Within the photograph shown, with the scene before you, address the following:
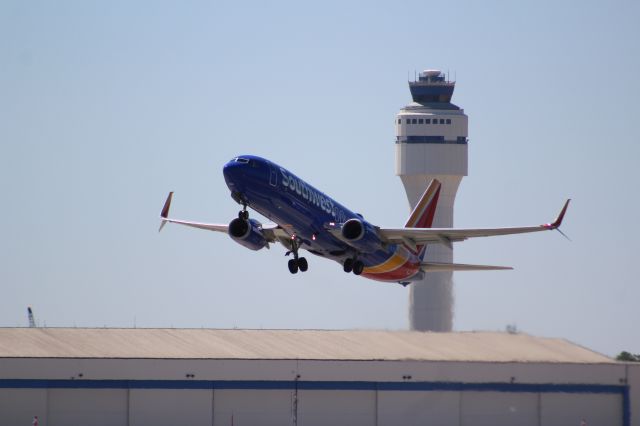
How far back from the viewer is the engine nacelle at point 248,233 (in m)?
84.8

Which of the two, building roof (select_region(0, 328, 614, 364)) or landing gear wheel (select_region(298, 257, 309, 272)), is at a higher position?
landing gear wheel (select_region(298, 257, 309, 272))

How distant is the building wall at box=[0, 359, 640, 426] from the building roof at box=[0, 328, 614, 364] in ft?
4.42

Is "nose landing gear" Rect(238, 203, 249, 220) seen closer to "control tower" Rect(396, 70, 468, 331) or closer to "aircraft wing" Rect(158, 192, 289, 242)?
"aircraft wing" Rect(158, 192, 289, 242)

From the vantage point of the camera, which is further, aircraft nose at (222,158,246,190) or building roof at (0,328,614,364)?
building roof at (0,328,614,364)

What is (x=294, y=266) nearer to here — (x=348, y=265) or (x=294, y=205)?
(x=348, y=265)

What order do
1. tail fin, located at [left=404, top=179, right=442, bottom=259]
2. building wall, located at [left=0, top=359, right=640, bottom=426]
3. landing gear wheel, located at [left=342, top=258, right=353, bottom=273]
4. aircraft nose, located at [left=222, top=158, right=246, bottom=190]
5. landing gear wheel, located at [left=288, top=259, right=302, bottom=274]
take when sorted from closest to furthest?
aircraft nose, located at [left=222, top=158, right=246, bottom=190], landing gear wheel, located at [left=342, top=258, right=353, bottom=273], landing gear wheel, located at [left=288, top=259, right=302, bottom=274], building wall, located at [left=0, top=359, right=640, bottom=426], tail fin, located at [left=404, top=179, right=442, bottom=259]

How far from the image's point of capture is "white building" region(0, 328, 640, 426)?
3848 inches

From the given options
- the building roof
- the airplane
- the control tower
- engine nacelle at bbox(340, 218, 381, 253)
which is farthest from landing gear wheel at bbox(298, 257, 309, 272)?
the control tower

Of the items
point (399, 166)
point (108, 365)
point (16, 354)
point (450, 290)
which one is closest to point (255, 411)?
point (108, 365)

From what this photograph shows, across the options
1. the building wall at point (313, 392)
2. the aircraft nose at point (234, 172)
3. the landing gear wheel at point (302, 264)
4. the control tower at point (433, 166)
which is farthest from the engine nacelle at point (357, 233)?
the control tower at point (433, 166)

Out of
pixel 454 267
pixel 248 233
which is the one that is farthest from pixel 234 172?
pixel 454 267

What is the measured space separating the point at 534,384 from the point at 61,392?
105 ft

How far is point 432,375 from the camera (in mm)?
102562

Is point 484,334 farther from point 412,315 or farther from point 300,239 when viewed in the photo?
point 412,315
